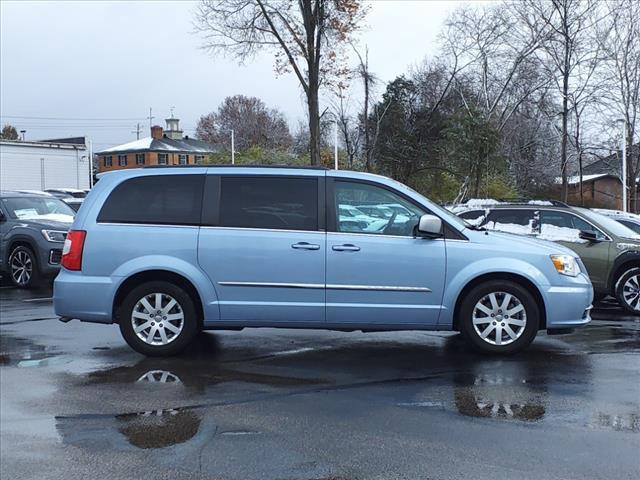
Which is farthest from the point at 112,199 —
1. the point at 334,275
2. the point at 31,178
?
the point at 31,178

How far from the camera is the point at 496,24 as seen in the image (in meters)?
31.7

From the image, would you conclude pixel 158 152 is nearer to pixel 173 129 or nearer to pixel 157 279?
pixel 173 129

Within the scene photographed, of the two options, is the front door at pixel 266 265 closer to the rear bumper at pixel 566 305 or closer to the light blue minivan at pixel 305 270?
the light blue minivan at pixel 305 270

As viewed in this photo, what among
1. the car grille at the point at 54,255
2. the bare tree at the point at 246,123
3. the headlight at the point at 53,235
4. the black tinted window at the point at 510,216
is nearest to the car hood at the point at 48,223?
the headlight at the point at 53,235

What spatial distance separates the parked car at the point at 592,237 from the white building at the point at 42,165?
32582 millimetres

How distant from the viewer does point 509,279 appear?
715 cm

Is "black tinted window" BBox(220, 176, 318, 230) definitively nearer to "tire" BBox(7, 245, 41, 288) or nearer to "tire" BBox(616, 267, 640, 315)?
"tire" BBox(616, 267, 640, 315)

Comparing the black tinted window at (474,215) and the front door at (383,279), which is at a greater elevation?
the black tinted window at (474,215)

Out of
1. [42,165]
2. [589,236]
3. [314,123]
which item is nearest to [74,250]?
[589,236]

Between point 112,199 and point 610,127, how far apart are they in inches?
1097

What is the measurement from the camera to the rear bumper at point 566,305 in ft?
23.2

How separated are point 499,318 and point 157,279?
345 cm

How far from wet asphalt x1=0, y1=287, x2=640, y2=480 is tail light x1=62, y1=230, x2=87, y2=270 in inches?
36.9

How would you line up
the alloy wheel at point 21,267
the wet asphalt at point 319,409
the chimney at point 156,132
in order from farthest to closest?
the chimney at point 156,132 < the alloy wheel at point 21,267 < the wet asphalt at point 319,409
